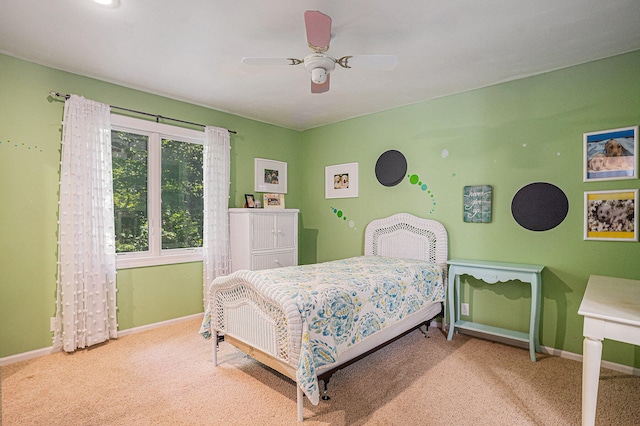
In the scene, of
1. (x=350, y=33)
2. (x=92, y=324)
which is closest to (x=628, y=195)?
(x=350, y=33)

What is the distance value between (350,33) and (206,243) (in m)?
2.85

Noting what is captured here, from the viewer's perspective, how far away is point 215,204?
4051 mm

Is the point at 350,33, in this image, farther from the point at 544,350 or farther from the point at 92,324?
the point at 92,324

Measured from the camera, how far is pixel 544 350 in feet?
10.0

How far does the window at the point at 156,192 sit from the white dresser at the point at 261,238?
45cm

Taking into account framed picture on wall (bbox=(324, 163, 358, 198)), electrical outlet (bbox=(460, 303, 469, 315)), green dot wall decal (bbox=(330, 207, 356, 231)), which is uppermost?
framed picture on wall (bbox=(324, 163, 358, 198))

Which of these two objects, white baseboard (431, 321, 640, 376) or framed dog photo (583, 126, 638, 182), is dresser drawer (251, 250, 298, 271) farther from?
framed dog photo (583, 126, 638, 182)

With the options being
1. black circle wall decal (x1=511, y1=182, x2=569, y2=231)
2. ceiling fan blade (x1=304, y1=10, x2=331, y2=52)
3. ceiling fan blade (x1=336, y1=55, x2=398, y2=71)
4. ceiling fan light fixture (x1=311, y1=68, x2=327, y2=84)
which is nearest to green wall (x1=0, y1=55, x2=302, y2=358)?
ceiling fan light fixture (x1=311, y1=68, x2=327, y2=84)

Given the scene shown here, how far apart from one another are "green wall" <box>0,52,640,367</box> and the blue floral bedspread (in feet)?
2.68

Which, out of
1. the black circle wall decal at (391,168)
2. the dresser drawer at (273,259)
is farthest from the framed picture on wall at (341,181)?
the dresser drawer at (273,259)

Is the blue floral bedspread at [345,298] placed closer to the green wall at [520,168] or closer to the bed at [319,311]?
the bed at [319,311]

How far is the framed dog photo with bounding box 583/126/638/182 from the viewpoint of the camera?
2.69 meters

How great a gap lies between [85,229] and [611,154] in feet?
15.6

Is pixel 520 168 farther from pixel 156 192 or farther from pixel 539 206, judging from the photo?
pixel 156 192
